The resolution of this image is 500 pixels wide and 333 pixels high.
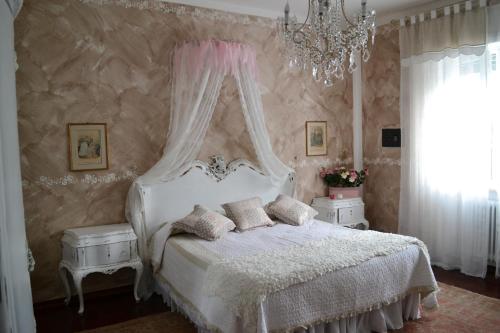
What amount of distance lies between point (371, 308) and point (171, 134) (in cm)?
275

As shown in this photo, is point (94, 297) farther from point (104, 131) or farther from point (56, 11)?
point (56, 11)

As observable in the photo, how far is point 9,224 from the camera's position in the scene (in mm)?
2324

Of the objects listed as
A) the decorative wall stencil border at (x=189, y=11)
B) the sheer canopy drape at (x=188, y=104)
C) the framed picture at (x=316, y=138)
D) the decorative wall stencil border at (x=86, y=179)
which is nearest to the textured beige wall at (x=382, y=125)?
the framed picture at (x=316, y=138)

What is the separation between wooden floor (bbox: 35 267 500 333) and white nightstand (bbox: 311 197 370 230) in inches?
54.8

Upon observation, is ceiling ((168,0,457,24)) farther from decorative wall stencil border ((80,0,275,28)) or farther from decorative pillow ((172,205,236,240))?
decorative pillow ((172,205,236,240))

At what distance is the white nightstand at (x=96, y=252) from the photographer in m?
4.04

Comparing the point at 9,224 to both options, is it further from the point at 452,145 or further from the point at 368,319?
the point at 452,145

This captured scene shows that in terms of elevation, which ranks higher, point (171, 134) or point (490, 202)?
point (171, 134)

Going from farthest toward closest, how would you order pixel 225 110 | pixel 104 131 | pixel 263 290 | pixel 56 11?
pixel 225 110 → pixel 104 131 → pixel 56 11 → pixel 263 290

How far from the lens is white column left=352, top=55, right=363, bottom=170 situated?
6371 millimetres

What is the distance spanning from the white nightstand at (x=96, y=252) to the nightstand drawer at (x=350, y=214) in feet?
9.26

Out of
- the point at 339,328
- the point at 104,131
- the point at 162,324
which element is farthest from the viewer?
the point at 104,131

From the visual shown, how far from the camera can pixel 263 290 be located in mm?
2910

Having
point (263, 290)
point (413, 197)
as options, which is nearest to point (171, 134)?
point (263, 290)
